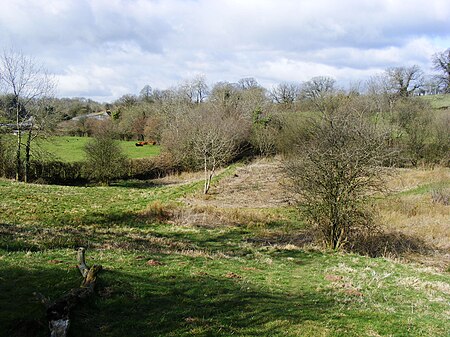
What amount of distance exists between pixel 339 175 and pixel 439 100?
137 ft

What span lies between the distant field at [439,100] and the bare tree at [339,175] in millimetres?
36204

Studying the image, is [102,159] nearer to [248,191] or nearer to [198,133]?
[198,133]

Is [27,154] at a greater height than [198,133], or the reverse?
[198,133]

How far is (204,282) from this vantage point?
8.97m

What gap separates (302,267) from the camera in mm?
12641

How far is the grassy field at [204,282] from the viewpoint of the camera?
6559 mm

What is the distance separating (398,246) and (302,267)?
747 centimetres

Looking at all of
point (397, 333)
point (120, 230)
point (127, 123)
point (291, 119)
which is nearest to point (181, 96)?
point (127, 123)

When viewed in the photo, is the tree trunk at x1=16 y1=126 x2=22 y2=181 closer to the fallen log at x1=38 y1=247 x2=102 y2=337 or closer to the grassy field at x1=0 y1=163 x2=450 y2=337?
→ the grassy field at x1=0 y1=163 x2=450 y2=337

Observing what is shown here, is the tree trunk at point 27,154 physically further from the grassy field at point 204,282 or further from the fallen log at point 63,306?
the fallen log at point 63,306

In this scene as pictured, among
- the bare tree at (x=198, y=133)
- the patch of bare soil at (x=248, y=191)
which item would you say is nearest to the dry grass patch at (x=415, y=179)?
the patch of bare soil at (x=248, y=191)

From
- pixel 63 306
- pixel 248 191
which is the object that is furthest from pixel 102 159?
pixel 63 306

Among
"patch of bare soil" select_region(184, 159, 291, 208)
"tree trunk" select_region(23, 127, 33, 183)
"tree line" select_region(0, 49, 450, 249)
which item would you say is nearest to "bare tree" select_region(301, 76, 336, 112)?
"tree line" select_region(0, 49, 450, 249)

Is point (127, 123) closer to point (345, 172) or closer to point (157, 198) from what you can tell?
point (157, 198)
